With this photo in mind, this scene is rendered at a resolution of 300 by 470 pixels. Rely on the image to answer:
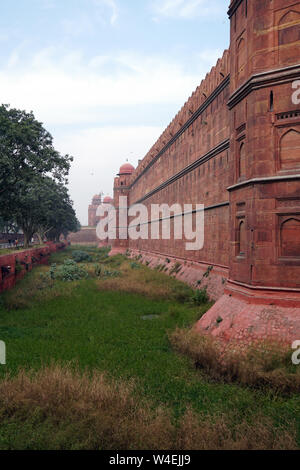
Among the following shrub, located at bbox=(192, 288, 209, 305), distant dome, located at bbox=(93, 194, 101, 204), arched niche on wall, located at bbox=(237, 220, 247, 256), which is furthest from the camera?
distant dome, located at bbox=(93, 194, 101, 204)

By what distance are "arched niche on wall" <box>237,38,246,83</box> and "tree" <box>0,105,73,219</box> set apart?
10272 millimetres

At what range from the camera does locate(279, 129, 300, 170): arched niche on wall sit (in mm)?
7590

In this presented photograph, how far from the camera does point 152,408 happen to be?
213 inches

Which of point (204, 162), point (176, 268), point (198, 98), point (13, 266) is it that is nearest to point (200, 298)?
point (204, 162)

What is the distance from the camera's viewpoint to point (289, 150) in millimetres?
7680

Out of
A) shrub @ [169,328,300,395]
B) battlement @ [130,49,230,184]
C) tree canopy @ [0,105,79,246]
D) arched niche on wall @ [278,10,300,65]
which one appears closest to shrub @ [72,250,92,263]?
battlement @ [130,49,230,184]

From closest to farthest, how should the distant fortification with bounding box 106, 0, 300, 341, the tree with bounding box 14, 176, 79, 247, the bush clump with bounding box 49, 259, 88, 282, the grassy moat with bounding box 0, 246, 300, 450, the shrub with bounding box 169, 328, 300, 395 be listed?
the grassy moat with bounding box 0, 246, 300, 450 → the shrub with bounding box 169, 328, 300, 395 → the distant fortification with bounding box 106, 0, 300, 341 → the bush clump with bounding box 49, 259, 88, 282 → the tree with bounding box 14, 176, 79, 247

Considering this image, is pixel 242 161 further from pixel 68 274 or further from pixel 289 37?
pixel 68 274

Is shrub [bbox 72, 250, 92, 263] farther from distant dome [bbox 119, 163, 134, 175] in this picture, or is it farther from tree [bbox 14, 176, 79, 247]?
distant dome [bbox 119, 163, 134, 175]

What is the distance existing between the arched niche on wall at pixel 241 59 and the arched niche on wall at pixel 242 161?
1738 millimetres

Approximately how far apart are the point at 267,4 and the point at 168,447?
9027 millimetres
